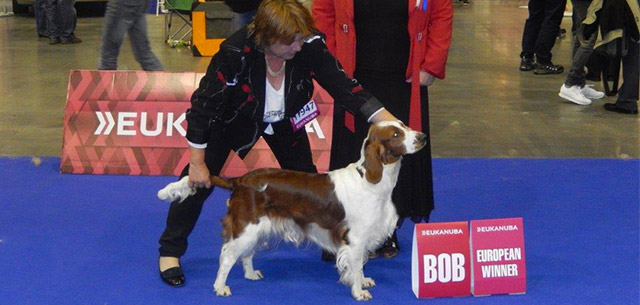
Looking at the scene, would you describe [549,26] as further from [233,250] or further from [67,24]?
[233,250]

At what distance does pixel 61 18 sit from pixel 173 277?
8113 millimetres

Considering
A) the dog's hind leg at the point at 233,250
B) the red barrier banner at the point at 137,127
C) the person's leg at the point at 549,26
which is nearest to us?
the dog's hind leg at the point at 233,250

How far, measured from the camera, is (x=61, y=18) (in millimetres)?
11164

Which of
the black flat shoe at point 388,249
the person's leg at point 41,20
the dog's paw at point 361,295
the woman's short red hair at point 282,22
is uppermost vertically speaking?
the woman's short red hair at point 282,22

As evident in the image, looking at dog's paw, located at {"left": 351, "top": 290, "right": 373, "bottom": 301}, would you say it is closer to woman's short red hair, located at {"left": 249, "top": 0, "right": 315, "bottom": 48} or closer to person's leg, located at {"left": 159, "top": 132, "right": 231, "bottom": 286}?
person's leg, located at {"left": 159, "top": 132, "right": 231, "bottom": 286}

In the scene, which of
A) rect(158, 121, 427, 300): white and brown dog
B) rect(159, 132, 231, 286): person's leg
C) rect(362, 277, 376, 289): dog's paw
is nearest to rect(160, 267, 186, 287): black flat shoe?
rect(159, 132, 231, 286): person's leg

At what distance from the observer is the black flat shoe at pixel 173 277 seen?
3770mm

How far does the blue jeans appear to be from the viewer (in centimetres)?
1098

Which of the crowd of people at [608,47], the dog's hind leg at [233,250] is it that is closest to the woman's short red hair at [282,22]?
the dog's hind leg at [233,250]

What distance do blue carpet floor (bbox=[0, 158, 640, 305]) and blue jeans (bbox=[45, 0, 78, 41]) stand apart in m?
5.66

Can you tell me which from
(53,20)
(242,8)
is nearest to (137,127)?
(242,8)

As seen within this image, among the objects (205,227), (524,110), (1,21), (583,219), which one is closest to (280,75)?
(205,227)

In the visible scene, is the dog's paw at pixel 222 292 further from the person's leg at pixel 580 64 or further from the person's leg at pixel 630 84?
the person's leg at pixel 580 64

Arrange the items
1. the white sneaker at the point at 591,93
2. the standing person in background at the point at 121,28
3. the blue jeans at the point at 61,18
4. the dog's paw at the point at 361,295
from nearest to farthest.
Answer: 1. the dog's paw at the point at 361,295
2. the standing person in background at the point at 121,28
3. the white sneaker at the point at 591,93
4. the blue jeans at the point at 61,18
